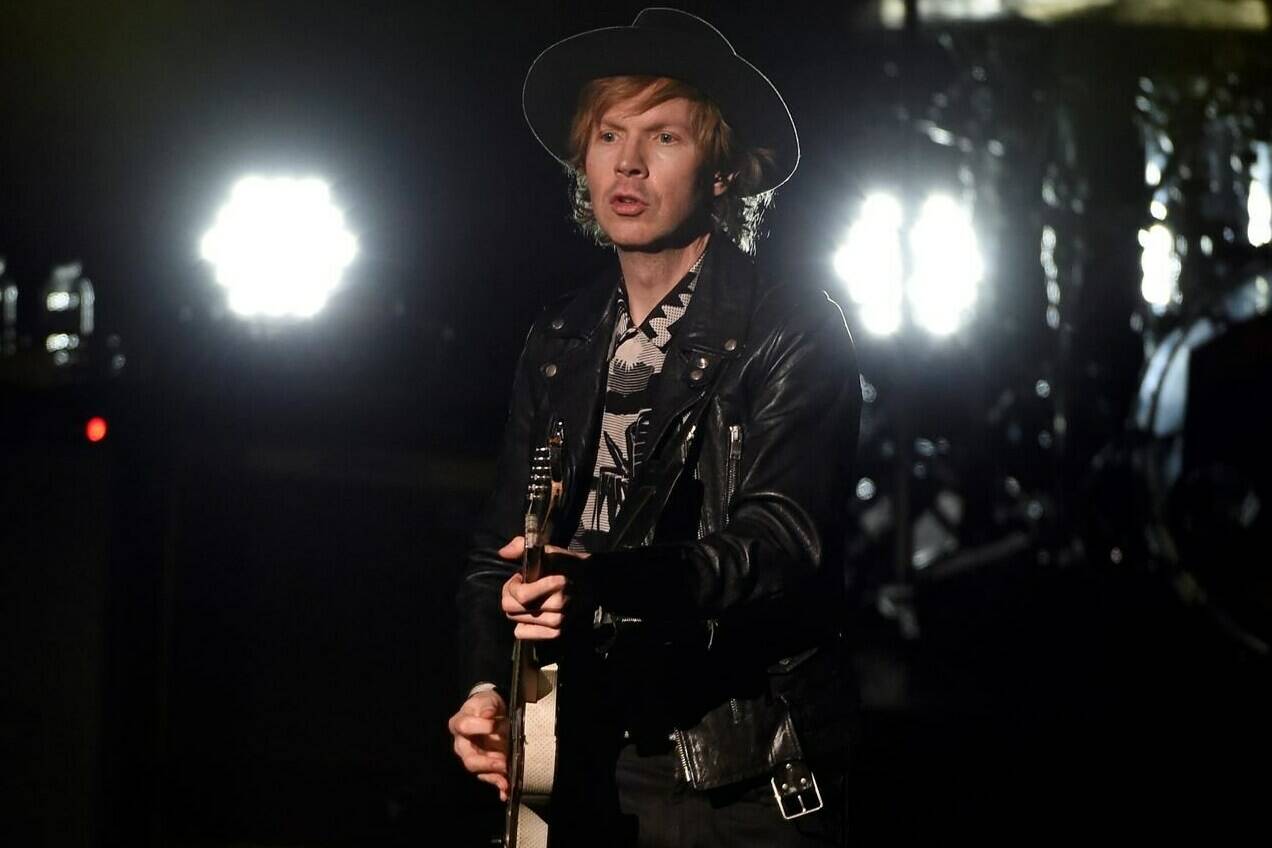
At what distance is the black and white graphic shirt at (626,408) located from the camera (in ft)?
7.06

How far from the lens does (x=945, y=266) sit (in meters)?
8.39

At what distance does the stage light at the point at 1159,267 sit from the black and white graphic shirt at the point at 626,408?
5.89 m

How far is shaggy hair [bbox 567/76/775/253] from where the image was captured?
7.43 feet

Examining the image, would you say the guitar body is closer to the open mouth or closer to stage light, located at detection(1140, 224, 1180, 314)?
the open mouth

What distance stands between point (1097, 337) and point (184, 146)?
484 cm

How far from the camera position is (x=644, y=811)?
2092 mm

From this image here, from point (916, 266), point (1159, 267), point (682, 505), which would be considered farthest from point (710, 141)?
point (916, 266)

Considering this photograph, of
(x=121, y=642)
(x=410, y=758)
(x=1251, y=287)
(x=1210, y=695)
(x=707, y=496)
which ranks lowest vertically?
(x=1210, y=695)

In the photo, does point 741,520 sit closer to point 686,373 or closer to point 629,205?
point 686,373

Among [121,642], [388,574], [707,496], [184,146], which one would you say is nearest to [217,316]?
[184,146]

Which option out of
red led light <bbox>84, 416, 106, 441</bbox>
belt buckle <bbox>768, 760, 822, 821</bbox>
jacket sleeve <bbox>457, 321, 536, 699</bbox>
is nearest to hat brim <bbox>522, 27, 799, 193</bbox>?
jacket sleeve <bbox>457, 321, 536, 699</bbox>

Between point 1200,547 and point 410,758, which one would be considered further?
point 1200,547

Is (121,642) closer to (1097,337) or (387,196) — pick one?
(387,196)

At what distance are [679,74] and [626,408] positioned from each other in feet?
1.75
